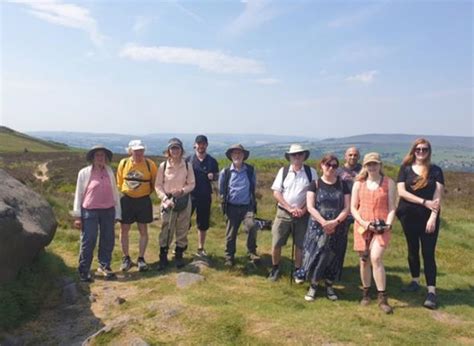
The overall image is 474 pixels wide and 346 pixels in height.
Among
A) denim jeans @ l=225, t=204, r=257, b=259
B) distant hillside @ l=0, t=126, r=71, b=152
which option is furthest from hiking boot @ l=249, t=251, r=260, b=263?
distant hillside @ l=0, t=126, r=71, b=152

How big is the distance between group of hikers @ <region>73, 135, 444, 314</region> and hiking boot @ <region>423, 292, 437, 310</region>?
0.02 metres

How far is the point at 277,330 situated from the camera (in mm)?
6168

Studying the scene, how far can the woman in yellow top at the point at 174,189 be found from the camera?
862cm

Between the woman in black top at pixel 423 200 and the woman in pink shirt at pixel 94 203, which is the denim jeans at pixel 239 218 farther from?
the woman in black top at pixel 423 200

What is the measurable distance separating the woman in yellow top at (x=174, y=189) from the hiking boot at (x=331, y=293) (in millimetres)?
2986

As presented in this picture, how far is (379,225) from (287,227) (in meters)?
1.78

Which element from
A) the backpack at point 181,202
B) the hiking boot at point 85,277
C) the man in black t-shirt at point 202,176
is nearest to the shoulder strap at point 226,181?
the man in black t-shirt at point 202,176

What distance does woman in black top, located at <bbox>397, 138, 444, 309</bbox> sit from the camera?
7441mm

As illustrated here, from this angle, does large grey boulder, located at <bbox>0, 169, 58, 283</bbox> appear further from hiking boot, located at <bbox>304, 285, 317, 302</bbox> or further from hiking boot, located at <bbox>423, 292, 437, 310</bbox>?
hiking boot, located at <bbox>423, 292, 437, 310</bbox>

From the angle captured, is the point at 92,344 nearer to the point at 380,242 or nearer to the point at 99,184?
the point at 99,184

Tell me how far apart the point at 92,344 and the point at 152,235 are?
6.50m

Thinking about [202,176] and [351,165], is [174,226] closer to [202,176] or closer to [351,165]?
[202,176]

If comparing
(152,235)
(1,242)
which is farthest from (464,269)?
(1,242)

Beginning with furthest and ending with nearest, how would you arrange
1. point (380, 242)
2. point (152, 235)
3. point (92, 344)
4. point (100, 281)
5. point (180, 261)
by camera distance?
point (152, 235) → point (180, 261) → point (100, 281) → point (380, 242) → point (92, 344)
